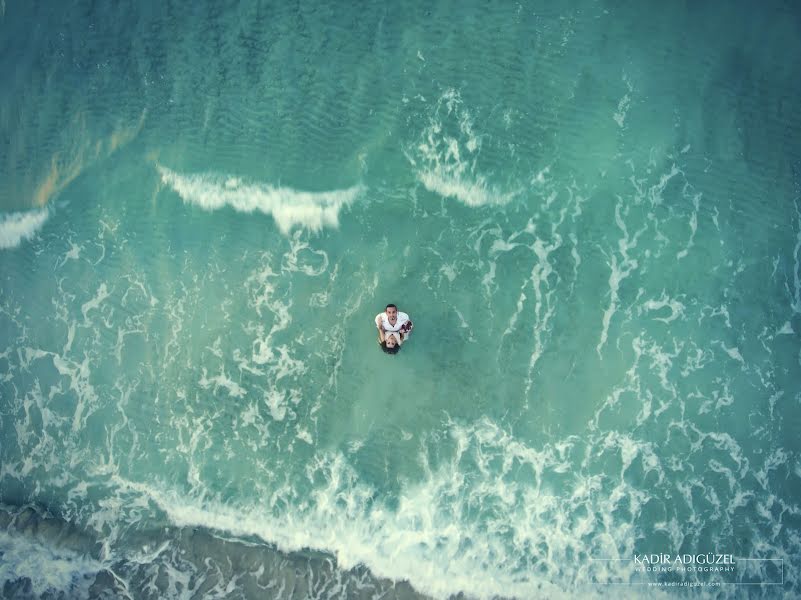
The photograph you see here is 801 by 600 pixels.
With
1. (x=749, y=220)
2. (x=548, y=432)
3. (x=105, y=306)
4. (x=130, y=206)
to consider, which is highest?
(x=749, y=220)

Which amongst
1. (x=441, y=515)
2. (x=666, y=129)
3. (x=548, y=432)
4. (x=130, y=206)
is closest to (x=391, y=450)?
(x=441, y=515)

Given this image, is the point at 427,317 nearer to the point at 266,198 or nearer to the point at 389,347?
the point at 389,347

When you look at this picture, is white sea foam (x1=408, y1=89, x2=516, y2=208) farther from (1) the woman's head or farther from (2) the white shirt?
(1) the woman's head

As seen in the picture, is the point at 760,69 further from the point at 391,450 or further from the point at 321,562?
the point at 321,562

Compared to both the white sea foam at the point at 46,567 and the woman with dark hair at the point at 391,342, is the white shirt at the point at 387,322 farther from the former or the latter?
the white sea foam at the point at 46,567

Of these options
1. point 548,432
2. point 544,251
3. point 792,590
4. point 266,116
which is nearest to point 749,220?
point 544,251

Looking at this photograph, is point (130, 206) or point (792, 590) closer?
point (792, 590)

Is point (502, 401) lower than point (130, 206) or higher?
lower

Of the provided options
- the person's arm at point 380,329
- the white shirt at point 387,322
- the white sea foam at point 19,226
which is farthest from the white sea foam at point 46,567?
the white shirt at point 387,322
